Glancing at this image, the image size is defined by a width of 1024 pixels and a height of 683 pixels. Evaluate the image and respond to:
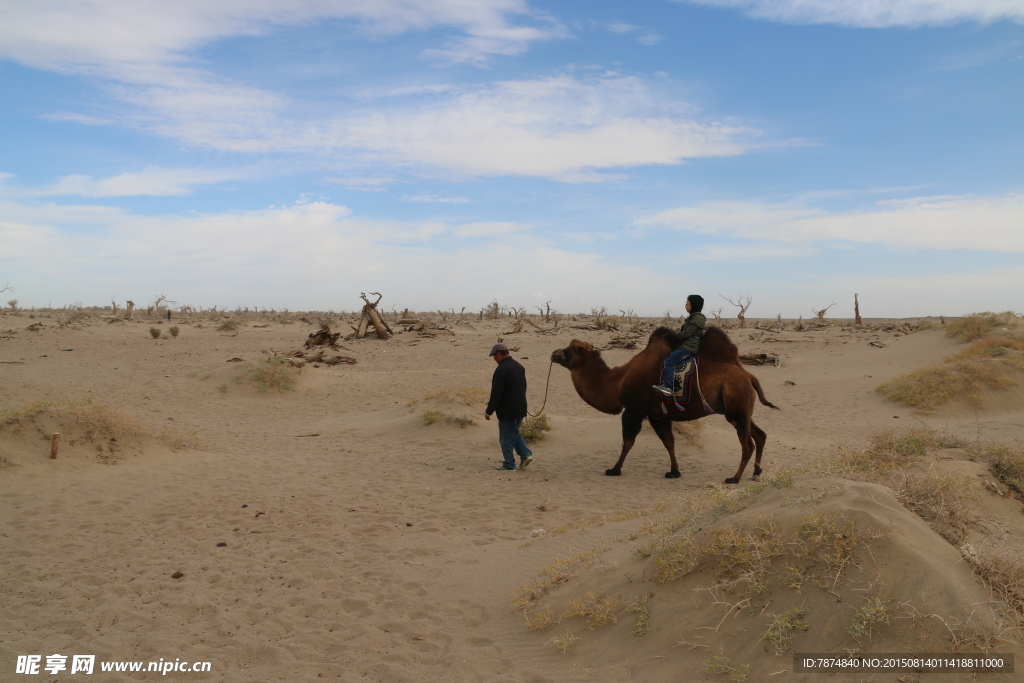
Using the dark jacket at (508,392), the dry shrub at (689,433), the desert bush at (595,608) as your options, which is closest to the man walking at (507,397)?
the dark jacket at (508,392)

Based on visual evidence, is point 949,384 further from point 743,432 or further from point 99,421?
point 99,421

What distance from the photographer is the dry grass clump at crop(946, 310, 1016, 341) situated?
76.3 ft

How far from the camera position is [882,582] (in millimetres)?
3652

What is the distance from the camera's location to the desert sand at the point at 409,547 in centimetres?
393

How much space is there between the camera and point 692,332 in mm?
9250

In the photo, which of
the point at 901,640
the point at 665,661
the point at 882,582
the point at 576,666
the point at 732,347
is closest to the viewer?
the point at 901,640

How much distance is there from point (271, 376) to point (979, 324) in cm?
2608

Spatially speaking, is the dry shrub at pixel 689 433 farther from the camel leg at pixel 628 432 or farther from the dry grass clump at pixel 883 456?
the dry grass clump at pixel 883 456

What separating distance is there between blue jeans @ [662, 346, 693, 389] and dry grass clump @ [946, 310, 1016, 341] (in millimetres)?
20293

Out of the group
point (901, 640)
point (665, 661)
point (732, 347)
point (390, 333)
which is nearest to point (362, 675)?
point (665, 661)

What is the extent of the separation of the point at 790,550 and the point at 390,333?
3270 centimetres

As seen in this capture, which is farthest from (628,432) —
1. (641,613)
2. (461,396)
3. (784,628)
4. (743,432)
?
(784,628)

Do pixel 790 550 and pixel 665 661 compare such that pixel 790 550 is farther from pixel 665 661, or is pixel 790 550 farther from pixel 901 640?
pixel 665 661

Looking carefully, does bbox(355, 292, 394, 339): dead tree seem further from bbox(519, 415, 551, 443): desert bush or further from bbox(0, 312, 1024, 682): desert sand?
bbox(519, 415, 551, 443): desert bush
